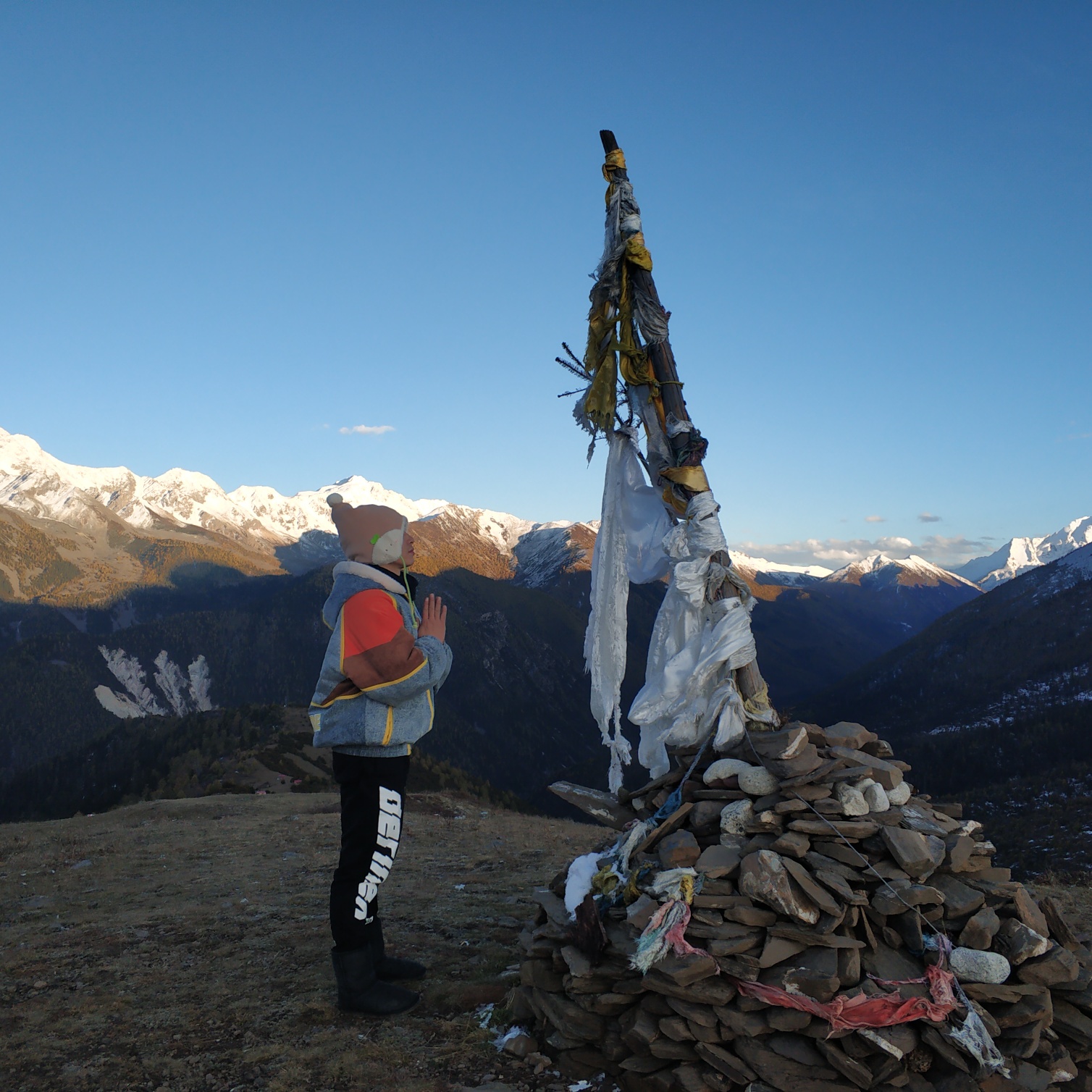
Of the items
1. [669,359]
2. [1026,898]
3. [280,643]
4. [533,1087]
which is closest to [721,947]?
[533,1087]

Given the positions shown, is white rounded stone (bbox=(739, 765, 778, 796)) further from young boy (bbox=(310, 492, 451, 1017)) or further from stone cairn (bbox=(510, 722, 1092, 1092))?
young boy (bbox=(310, 492, 451, 1017))

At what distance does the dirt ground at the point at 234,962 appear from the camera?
387 centimetres

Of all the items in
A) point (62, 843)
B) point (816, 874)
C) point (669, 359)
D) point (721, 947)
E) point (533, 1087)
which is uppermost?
point (669, 359)

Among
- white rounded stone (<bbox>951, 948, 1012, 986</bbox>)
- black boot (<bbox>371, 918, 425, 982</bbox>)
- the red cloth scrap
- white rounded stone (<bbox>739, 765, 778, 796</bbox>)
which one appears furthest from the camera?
black boot (<bbox>371, 918, 425, 982</bbox>)

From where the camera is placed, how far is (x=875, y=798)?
4.10m

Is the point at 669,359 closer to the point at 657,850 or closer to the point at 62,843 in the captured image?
the point at 657,850

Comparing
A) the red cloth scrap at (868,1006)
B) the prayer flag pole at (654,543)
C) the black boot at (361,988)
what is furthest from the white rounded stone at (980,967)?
the black boot at (361,988)

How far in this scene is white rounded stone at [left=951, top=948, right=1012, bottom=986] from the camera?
11.6 ft

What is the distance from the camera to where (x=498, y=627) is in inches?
→ 4729

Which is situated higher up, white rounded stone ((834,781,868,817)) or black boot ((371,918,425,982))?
white rounded stone ((834,781,868,817))

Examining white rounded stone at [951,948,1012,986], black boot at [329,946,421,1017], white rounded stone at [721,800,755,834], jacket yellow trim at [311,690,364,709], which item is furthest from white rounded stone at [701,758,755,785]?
black boot at [329,946,421,1017]

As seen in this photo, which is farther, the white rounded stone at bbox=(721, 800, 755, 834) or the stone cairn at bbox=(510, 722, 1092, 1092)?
the white rounded stone at bbox=(721, 800, 755, 834)

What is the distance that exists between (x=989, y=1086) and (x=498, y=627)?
11768 centimetres

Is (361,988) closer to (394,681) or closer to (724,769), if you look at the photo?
(394,681)
